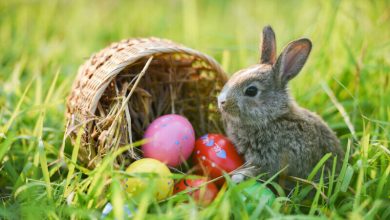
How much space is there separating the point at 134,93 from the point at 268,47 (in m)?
1.04

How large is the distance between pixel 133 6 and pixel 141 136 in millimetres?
3458

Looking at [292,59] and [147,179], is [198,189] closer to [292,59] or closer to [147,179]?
[147,179]

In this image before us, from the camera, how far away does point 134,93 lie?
3.71 m

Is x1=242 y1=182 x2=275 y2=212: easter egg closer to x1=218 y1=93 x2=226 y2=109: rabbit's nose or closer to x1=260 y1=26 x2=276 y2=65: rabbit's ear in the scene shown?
x1=218 y1=93 x2=226 y2=109: rabbit's nose

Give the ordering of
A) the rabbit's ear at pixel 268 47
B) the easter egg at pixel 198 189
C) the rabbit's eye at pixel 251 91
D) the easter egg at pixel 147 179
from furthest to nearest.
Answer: the rabbit's ear at pixel 268 47 < the rabbit's eye at pixel 251 91 < the easter egg at pixel 198 189 < the easter egg at pixel 147 179

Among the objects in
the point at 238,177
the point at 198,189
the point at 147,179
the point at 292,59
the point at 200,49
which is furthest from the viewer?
the point at 200,49

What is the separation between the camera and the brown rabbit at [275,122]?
3.37 meters

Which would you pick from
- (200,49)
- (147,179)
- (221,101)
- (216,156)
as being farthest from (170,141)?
(200,49)

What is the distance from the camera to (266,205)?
2629mm

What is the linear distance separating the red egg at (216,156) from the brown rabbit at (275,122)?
3.5 inches

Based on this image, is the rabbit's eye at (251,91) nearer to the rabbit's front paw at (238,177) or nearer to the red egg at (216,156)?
the red egg at (216,156)

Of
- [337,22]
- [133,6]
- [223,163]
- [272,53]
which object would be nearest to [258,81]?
[272,53]

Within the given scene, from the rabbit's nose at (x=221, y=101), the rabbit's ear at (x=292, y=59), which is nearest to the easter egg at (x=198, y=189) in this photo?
the rabbit's nose at (x=221, y=101)

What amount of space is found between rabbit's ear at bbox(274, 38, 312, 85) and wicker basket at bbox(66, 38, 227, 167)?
49 centimetres
